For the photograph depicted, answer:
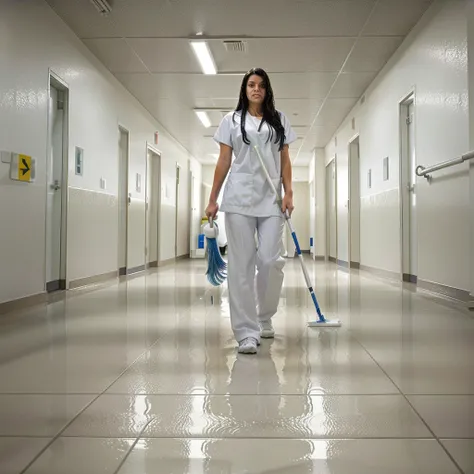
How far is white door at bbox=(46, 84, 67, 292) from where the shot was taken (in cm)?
531

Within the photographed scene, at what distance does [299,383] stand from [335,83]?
6.28m

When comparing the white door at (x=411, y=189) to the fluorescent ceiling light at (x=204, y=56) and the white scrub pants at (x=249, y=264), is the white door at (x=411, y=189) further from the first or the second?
the white scrub pants at (x=249, y=264)

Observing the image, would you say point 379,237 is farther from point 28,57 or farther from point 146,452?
point 146,452

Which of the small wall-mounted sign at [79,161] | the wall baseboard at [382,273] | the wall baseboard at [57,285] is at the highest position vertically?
the small wall-mounted sign at [79,161]

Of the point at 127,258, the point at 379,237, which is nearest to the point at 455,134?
the point at 379,237

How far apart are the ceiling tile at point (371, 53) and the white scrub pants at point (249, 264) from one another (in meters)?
3.96

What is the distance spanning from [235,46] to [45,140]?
95.8 inches

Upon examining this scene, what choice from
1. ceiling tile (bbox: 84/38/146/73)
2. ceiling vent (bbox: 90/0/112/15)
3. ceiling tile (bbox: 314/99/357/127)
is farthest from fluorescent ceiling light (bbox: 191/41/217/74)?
ceiling tile (bbox: 314/99/357/127)

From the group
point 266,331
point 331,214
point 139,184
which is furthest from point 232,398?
point 331,214

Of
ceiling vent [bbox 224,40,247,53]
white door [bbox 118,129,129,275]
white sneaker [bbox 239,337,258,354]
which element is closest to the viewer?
white sneaker [bbox 239,337,258,354]

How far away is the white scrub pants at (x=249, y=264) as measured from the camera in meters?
2.49

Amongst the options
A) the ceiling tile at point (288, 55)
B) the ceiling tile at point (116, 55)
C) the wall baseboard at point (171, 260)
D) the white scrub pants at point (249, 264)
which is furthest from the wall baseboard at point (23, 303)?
the wall baseboard at point (171, 260)

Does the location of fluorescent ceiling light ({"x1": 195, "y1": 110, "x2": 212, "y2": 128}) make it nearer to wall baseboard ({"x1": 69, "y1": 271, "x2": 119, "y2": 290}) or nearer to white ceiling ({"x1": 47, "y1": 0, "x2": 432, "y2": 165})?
white ceiling ({"x1": 47, "y1": 0, "x2": 432, "y2": 165})

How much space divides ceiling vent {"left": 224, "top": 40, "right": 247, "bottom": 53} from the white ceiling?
0.22 feet
